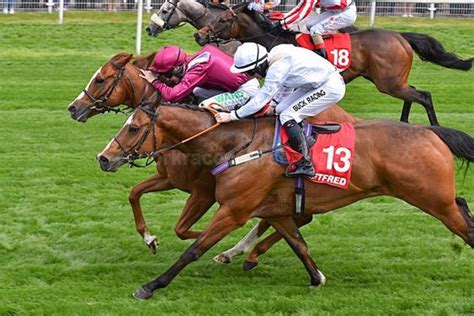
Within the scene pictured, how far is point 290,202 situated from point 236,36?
3.77m

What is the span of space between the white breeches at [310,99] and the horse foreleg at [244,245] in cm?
100

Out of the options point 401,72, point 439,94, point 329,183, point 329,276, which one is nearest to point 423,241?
point 329,276

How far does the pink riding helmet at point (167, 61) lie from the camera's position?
7203 mm

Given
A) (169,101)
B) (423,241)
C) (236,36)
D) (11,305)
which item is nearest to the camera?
(11,305)

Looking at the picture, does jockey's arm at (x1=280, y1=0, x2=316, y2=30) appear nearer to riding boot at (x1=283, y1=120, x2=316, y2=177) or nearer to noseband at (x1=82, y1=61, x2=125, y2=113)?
noseband at (x1=82, y1=61, x2=125, y2=113)

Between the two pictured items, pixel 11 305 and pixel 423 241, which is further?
pixel 423 241

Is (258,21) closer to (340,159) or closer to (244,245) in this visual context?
(244,245)

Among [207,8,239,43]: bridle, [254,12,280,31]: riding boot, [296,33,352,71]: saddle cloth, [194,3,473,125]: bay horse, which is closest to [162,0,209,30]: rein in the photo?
[194,3,473,125]: bay horse

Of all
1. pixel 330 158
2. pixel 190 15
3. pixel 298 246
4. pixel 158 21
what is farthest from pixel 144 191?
pixel 158 21

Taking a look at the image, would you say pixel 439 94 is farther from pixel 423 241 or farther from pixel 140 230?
pixel 140 230

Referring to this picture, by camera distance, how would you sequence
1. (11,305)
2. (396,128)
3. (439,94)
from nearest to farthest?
(11,305) → (396,128) → (439,94)

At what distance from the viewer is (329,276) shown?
677 centimetres

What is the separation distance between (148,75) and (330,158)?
1.66m

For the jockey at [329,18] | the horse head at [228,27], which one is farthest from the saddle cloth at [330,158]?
the horse head at [228,27]
